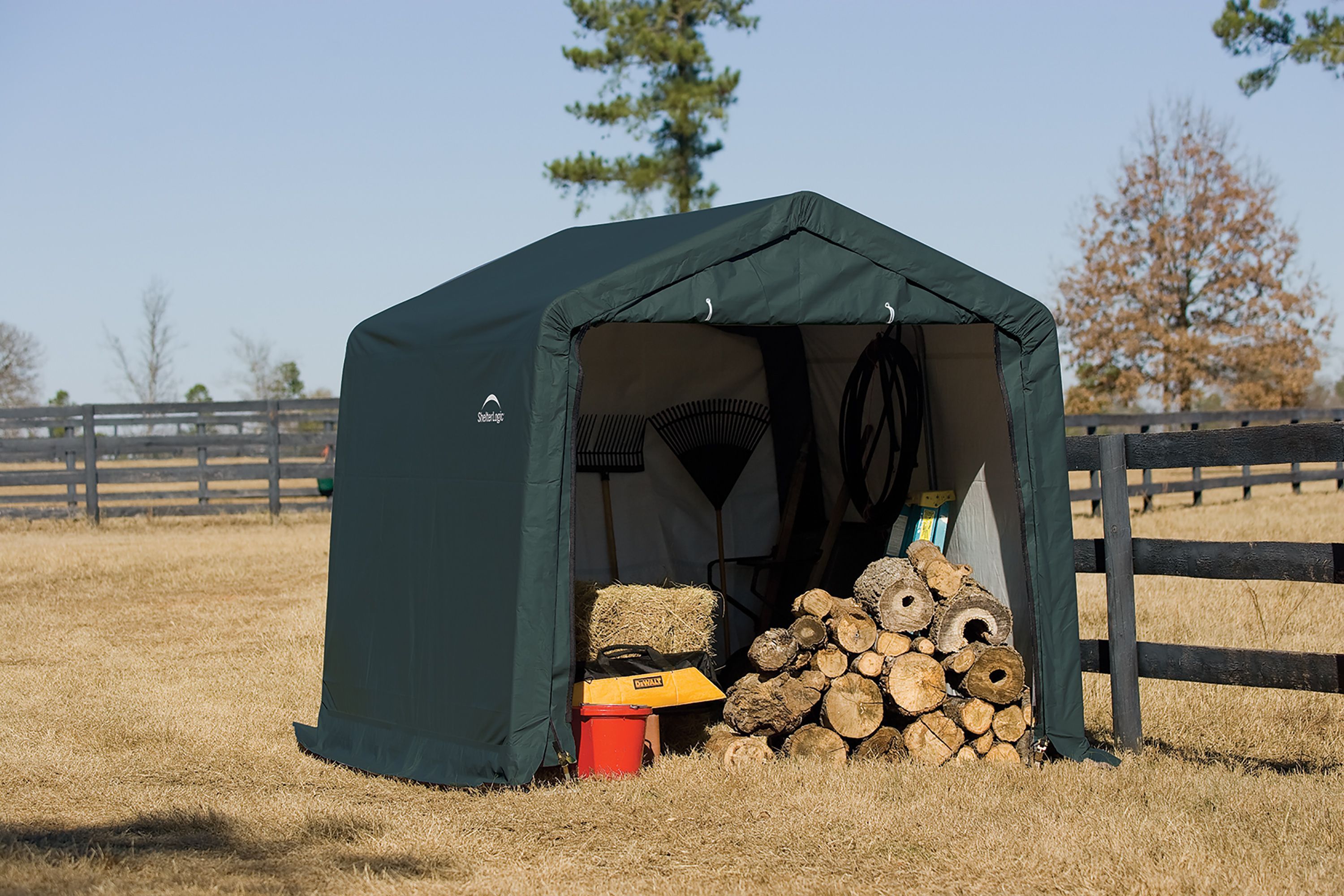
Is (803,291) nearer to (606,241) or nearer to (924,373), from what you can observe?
(606,241)

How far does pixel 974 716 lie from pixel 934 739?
19 centimetres

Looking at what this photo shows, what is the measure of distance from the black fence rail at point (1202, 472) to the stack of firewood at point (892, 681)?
28.0 ft

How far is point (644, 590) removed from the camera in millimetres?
5766

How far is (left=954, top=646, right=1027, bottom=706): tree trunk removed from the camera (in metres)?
5.25

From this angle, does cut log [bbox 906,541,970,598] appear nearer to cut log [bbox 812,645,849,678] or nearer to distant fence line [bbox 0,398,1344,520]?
cut log [bbox 812,645,849,678]

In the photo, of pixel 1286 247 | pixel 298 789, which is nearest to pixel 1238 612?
pixel 298 789

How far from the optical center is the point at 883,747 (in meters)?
5.31

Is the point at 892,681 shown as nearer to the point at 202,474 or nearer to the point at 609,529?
the point at 609,529

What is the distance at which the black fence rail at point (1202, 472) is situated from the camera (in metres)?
15.1

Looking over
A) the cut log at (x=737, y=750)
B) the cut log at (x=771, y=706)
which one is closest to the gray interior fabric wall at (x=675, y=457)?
the cut log at (x=771, y=706)

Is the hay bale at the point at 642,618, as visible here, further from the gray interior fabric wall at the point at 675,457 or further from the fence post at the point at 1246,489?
the fence post at the point at 1246,489

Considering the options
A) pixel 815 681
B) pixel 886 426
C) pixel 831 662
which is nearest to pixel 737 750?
pixel 815 681

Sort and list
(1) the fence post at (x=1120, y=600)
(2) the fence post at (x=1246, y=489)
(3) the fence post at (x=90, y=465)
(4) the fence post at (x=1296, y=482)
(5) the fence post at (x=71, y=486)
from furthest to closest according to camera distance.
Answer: (4) the fence post at (x=1296, y=482)
(2) the fence post at (x=1246, y=489)
(5) the fence post at (x=71, y=486)
(3) the fence post at (x=90, y=465)
(1) the fence post at (x=1120, y=600)

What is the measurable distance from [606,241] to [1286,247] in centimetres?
2525
